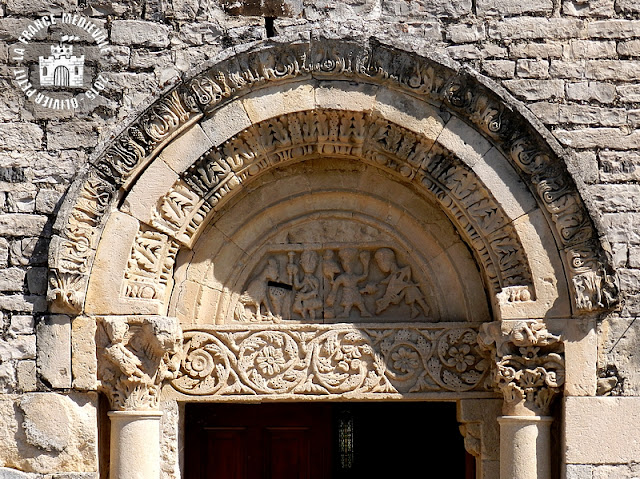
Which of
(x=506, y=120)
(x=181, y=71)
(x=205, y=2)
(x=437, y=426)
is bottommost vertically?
(x=437, y=426)

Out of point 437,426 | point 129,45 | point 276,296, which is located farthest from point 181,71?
point 437,426

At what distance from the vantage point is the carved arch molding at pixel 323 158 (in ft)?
17.4

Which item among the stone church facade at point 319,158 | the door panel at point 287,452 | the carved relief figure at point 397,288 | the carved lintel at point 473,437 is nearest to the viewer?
the stone church facade at point 319,158


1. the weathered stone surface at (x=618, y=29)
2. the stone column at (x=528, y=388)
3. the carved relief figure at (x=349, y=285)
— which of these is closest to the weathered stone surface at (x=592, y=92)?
the weathered stone surface at (x=618, y=29)

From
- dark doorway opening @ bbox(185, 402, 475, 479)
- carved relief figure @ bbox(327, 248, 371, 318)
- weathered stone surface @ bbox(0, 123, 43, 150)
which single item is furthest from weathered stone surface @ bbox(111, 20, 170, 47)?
dark doorway opening @ bbox(185, 402, 475, 479)

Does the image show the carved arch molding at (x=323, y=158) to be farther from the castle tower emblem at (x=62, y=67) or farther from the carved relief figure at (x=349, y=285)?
the castle tower emblem at (x=62, y=67)

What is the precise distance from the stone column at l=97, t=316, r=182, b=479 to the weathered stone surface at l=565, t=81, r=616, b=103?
2.85m

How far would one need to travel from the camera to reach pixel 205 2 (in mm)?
5516

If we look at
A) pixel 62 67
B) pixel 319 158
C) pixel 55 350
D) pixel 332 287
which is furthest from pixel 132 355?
pixel 62 67

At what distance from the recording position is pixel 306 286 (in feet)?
19.3

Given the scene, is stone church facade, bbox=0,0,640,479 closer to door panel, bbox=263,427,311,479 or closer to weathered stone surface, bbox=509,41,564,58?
weathered stone surface, bbox=509,41,564,58

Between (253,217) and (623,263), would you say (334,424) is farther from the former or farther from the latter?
(623,263)

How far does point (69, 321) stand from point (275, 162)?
5.34ft

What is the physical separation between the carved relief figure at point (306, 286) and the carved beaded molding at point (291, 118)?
35.3 inches
